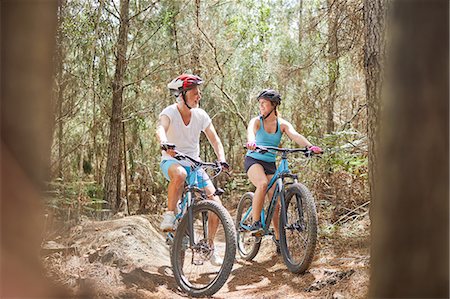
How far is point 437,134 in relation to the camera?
872 millimetres

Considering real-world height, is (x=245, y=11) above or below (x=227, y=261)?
above

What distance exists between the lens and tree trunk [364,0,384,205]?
3.30 metres

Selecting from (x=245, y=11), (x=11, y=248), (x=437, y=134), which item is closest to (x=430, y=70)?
(x=437, y=134)

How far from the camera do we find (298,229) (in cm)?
519

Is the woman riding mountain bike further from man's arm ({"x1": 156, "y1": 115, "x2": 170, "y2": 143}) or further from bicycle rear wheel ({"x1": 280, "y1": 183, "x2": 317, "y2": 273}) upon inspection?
man's arm ({"x1": 156, "y1": 115, "x2": 170, "y2": 143})

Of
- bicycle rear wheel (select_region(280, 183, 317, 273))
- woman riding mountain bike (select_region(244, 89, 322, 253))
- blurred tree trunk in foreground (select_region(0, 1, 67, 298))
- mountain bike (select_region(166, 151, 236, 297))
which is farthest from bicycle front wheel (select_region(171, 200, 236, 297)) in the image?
blurred tree trunk in foreground (select_region(0, 1, 67, 298))

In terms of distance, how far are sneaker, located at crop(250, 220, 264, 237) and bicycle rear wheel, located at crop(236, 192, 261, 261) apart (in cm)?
33

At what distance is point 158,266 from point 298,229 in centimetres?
162

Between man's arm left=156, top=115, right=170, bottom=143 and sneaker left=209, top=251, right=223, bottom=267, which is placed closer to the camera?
sneaker left=209, top=251, right=223, bottom=267

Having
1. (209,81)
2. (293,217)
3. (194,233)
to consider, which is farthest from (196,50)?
(194,233)

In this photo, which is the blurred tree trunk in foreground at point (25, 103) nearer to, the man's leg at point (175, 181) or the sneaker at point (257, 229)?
the man's leg at point (175, 181)

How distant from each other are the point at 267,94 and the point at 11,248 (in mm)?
4444

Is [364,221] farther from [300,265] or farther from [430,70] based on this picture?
[430,70]

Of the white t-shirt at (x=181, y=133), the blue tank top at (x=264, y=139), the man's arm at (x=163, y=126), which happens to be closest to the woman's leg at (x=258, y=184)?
the blue tank top at (x=264, y=139)
